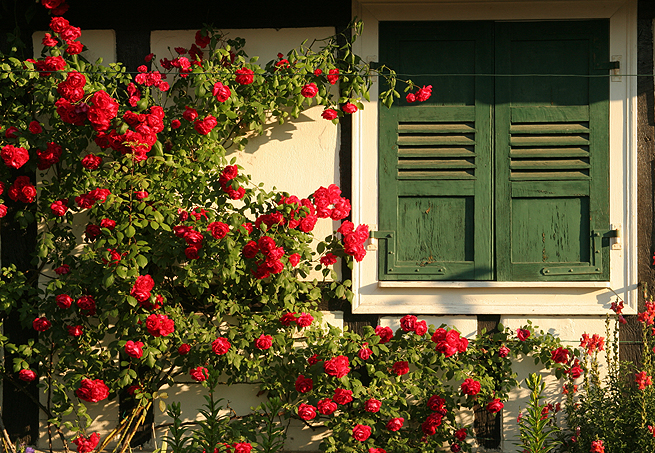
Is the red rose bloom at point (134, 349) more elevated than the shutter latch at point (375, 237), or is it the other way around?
the shutter latch at point (375, 237)

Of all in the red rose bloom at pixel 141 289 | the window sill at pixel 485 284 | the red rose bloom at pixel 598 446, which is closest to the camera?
the red rose bloom at pixel 598 446

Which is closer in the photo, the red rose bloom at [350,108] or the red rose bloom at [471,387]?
the red rose bloom at [471,387]

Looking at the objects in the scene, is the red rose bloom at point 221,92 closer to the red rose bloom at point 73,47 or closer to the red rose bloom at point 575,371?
the red rose bloom at point 73,47

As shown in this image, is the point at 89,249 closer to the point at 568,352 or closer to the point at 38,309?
the point at 38,309

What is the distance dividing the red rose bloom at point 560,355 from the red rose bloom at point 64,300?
2.93 metres

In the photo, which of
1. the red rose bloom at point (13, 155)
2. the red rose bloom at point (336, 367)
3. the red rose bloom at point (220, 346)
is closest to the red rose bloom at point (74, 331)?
the red rose bloom at point (220, 346)

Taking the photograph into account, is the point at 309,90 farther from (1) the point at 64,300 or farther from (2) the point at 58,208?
(1) the point at 64,300

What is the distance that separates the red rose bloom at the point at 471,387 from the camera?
3420mm

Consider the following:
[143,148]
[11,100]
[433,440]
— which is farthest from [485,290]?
[11,100]

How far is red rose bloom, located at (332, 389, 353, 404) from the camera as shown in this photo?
3.31 m

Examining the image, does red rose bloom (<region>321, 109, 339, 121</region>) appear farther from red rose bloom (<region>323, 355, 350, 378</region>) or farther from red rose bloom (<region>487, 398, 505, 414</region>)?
red rose bloom (<region>487, 398, 505, 414</region>)

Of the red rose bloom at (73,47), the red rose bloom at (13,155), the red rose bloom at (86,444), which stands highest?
the red rose bloom at (73,47)

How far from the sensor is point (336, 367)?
329 cm

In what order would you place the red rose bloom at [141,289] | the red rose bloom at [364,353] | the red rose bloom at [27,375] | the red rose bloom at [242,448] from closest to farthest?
the red rose bloom at [242,448] < the red rose bloom at [141,289] < the red rose bloom at [364,353] < the red rose bloom at [27,375]
